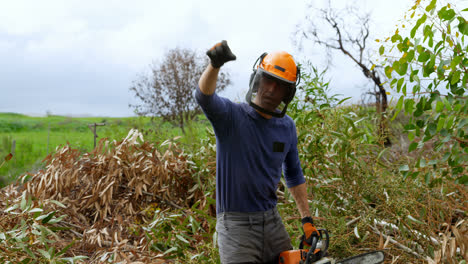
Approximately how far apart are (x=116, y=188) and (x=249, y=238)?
324 cm

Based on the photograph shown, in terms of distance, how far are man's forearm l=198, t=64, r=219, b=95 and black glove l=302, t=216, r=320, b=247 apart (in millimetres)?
1347

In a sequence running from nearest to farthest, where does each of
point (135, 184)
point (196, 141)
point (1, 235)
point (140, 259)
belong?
point (1, 235)
point (140, 259)
point (135, 184)
point (196, 141)

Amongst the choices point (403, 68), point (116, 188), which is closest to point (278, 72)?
point (403, 68)

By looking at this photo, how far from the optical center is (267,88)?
8.61 feet

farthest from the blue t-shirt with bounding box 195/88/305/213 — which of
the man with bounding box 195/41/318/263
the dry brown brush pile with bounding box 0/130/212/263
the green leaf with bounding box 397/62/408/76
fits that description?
the dry brown brush pile with bounding box 0/130/212/263

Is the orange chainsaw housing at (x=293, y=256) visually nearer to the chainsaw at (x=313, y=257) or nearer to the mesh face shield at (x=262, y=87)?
the chainsaw at (x=313, y=257)

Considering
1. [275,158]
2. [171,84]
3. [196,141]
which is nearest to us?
[275,158]

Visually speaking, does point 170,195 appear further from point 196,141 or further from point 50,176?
point 50,176

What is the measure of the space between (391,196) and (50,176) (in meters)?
4.50

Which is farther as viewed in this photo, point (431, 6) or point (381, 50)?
point (381, 50)

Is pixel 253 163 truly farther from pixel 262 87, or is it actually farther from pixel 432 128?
pixel 432 128

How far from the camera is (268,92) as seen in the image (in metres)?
2.62

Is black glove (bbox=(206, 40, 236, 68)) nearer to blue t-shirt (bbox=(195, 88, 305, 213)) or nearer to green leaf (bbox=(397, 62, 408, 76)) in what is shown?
blue t-shirt (bbox=(195, 88, 305, 213))

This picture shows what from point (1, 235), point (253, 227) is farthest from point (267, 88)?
point (1, 235)
